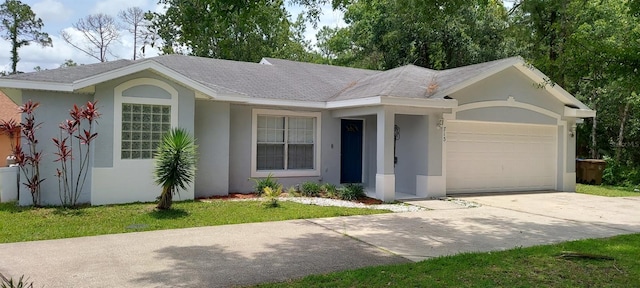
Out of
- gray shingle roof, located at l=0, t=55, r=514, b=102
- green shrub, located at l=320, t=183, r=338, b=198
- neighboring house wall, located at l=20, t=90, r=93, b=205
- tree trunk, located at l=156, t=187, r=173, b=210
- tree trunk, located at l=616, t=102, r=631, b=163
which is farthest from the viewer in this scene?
tree trunk, located at l=616, t=102, r=631, b=163

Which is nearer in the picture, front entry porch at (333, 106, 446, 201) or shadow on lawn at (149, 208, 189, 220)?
shadow on lawn at (149, 208, 189, 220)

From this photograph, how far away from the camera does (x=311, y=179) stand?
1408 centimetres

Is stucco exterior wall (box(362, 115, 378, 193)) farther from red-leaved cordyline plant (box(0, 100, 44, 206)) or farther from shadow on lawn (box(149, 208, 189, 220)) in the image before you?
red-leaved cordyline plant (box(0, 100, 44, 206))

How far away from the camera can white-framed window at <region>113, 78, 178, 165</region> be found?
34.8 feet

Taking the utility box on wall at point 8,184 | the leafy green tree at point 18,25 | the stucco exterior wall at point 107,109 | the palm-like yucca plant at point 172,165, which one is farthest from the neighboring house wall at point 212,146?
the leafy green tree at point 18,25

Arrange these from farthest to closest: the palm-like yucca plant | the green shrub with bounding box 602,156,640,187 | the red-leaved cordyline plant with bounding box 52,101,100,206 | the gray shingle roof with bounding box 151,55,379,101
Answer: the green shrub with bounding box 602,156,640,187 → the gray shingle roof with bounding box 151,55,379,101 → the red-leaved cordyline plant with bounding box 52,101,100,206 → the palm-like yucca plant

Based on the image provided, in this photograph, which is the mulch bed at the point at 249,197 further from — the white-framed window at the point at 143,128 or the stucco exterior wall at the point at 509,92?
the stucco exterior wall at the point at 509,92

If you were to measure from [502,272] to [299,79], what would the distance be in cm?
1129

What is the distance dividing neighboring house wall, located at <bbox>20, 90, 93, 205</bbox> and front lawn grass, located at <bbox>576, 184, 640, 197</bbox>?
1560 cm

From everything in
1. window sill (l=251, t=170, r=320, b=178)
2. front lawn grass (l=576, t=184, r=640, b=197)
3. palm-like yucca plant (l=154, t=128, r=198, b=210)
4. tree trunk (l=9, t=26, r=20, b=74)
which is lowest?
front lawn grass (l=576, t=184, r=640, b=197)

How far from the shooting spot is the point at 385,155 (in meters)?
12.0

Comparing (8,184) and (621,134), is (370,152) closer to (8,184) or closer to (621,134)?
(8,184)

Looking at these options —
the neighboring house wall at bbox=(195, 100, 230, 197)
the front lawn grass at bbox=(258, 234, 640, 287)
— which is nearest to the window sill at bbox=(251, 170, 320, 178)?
the neighboring house wall at bbox=(195, 100, 230, 197)

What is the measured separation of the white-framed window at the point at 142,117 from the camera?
10.6 metres
